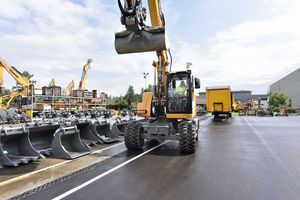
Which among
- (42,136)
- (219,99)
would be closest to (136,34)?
(42,136)

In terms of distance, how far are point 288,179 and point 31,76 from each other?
85504mm

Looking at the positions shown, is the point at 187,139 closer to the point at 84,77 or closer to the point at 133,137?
the point at 133,137

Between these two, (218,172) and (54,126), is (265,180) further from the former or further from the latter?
(54,126)

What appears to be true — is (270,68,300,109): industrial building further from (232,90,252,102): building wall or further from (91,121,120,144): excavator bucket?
(91,121,120,144): excavator bucket

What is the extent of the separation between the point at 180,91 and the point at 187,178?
465 centimetres

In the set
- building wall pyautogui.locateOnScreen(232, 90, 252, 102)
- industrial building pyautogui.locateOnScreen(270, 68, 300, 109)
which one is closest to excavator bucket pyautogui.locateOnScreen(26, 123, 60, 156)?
industrial building pyautogui.locateOnScreen(270, 68, 300, 109)

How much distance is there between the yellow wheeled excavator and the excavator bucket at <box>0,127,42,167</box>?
319cm

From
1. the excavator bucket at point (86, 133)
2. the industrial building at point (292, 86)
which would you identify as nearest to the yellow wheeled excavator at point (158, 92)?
the excavator bucket at point (86, 133)

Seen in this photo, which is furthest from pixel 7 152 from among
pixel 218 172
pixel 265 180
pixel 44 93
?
pixel 44 93

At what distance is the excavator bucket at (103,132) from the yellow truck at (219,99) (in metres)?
15.9

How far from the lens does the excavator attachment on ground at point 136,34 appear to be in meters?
7.20

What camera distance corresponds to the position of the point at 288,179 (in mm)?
5348

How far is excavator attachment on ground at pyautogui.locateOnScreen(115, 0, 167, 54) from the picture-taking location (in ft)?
23.6

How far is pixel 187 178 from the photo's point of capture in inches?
213
